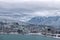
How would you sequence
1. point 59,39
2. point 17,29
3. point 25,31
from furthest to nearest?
point 17,29, point 25,31, point 59,39

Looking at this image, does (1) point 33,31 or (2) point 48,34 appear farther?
(1) point 33,31

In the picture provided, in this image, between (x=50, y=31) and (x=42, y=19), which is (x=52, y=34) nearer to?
(x=50, y=31)

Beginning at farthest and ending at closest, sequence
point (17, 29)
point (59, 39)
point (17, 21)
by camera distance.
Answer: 1. point (17, 21)
2. point (17, 29)
3. point (59, 39)

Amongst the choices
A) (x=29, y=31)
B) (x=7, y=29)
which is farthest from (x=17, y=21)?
(x=29, y=31)

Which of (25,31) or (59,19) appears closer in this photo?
(25,31)

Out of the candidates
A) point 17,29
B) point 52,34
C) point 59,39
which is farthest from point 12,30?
point 59,39

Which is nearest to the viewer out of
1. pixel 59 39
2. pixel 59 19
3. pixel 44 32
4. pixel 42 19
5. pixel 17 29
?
pixel 59 39

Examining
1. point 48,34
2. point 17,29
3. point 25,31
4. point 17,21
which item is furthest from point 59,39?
point 17,21

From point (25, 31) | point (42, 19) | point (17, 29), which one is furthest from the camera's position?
point (42, 19)

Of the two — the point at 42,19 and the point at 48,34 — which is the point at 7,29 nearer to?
the point at 48,34
